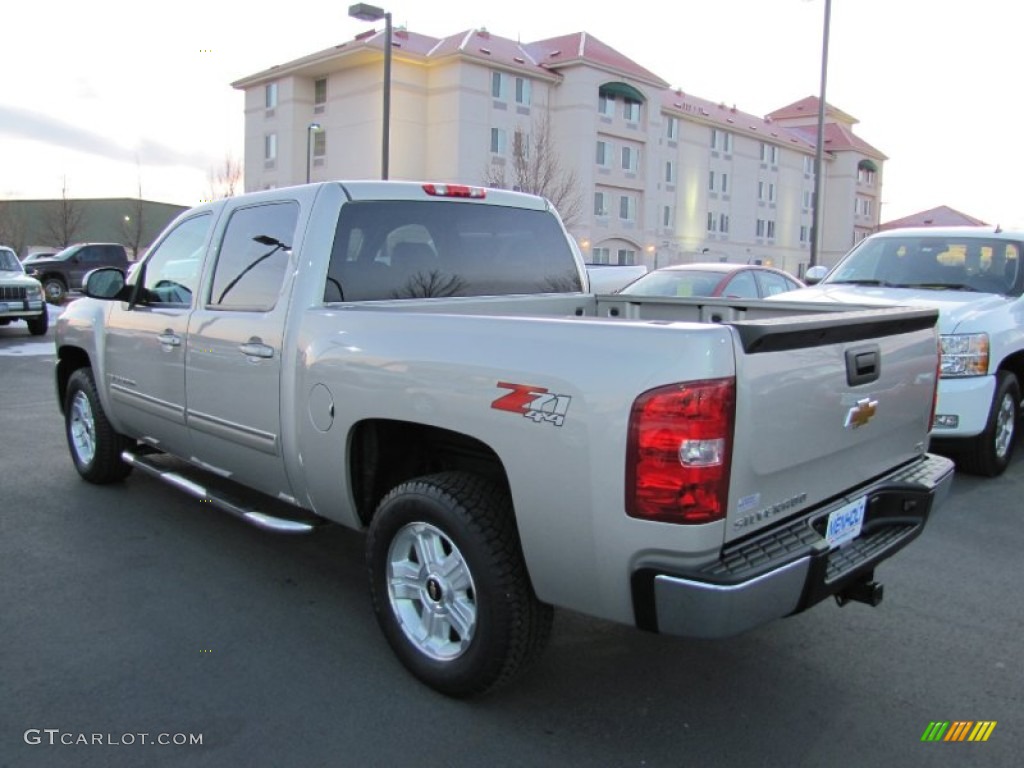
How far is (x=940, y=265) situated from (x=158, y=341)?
6.28 m

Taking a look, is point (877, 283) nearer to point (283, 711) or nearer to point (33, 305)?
Answer: point (283, 711)

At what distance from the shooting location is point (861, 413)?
3.06 meters

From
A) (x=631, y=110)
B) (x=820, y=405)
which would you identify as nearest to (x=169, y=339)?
(x=820, y=405)

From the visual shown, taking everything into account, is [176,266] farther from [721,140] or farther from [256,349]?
[721,140]

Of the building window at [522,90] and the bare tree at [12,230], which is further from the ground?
the building window at [522,90]

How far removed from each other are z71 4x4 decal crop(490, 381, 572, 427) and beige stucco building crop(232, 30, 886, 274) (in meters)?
38.6

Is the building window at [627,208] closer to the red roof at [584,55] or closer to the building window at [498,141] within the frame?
the red roof at [584,55]

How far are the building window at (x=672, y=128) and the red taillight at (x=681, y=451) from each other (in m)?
57.5

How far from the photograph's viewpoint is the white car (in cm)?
1652

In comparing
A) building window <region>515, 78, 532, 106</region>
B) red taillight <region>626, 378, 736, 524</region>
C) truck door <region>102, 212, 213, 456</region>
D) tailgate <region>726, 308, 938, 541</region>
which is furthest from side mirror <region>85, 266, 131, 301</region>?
building window <region>515, 78, 532, 106</region>

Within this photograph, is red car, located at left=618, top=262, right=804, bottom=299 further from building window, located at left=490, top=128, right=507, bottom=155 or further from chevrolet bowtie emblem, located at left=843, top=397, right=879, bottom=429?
building window, located at left=490, top=128, right=507, bottom=155

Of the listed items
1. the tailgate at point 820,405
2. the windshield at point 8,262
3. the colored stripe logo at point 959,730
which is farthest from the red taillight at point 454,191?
the windshield at point 8,262

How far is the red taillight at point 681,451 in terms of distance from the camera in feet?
8.00

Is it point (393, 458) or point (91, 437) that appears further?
point (91, 437)
